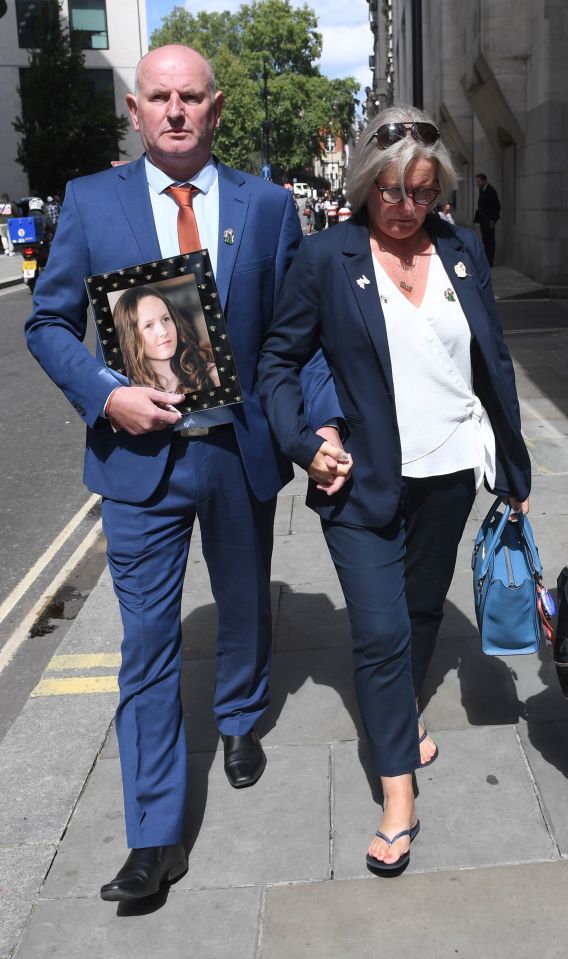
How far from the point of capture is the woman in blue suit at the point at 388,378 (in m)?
2.82

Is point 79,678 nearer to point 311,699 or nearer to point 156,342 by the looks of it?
point 311,699

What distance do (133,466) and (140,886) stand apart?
1050 mm

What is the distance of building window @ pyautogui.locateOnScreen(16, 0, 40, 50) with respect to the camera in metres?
49.0

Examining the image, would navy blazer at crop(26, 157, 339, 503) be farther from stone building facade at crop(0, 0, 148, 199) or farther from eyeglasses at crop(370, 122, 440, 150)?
stone building facade at crop(0, 0, 148, 199)

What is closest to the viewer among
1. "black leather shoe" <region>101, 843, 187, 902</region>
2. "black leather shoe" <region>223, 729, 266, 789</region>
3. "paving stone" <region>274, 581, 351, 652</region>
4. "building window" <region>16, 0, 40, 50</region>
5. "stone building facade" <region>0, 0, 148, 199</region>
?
"black leather shoe" <region>101, 843, 187, 902</region>

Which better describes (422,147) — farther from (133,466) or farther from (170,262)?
(133,466)

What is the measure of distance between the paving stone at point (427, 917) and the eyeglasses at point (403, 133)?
1846mm

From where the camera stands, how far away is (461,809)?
3125 mm

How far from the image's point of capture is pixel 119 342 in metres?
2.87

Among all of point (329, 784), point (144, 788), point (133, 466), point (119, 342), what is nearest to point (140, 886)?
point (144, 788)

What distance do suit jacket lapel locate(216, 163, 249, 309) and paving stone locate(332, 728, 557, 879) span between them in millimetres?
1464

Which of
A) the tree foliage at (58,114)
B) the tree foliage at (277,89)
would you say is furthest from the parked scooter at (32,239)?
the tree foliage at (277,89)

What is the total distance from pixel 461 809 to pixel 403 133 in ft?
6.03

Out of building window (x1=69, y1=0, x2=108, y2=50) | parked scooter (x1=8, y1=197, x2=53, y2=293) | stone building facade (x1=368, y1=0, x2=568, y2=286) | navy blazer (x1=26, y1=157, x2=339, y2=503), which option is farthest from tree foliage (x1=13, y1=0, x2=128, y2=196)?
navy blazer (x1=26, y1=157, x2=339, y2=503)
